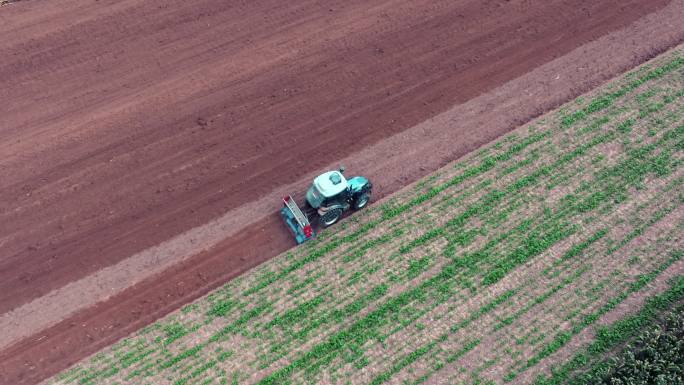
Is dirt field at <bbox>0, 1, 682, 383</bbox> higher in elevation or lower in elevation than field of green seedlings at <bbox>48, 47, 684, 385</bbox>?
higher

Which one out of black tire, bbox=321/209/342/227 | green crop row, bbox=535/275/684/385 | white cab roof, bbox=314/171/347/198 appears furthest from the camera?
black tire, bbox=321/209/342/227

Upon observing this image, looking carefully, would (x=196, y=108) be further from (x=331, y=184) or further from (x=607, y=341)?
(x=607, y=341)

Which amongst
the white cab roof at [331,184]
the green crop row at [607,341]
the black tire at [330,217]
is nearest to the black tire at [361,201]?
the black tire at [330,217]

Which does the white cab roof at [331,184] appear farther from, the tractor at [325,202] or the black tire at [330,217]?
the black tire at [330,217]

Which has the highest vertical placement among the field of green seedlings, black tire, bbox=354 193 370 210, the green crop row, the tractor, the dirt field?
the dirt field

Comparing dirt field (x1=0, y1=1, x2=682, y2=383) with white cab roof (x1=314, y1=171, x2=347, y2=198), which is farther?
dirt field (x1=0, y1=1, x2=682, y2=383)

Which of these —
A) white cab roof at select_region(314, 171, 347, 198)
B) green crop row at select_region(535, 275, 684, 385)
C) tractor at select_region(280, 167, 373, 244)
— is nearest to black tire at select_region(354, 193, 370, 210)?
tractor at select_region(280, 167, 373, 244)

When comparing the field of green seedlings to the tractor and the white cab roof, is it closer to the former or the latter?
the tractor
